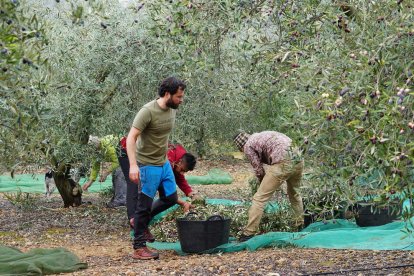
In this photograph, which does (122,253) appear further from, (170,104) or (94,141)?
(94,141)

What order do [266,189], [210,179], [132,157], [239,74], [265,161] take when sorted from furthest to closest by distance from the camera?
[210,179], [239,74], [265,161], [266,189], [132,157]

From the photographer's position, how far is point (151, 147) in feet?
23.8

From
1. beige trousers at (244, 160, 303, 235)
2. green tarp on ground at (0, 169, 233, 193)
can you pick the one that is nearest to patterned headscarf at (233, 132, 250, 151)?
beige trousers at (244, 160, 303, 235)

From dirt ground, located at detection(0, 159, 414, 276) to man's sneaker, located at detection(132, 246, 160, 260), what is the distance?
0.08 metres

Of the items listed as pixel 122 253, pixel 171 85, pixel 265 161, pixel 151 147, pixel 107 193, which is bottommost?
pixel 122 253

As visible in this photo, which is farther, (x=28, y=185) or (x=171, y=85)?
(x=28, y=185)

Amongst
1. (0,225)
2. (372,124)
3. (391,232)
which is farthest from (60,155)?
(372,124)


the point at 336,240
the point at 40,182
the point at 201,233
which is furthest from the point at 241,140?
the point at 40,182

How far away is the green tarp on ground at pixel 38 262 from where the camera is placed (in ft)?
21.5

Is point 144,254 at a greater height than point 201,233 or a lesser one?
lesser

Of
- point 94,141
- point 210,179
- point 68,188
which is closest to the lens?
point 94,141

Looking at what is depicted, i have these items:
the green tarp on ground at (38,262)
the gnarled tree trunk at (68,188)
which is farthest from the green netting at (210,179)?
the green tarp on ground at (38,262)

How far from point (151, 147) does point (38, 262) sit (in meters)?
1.47

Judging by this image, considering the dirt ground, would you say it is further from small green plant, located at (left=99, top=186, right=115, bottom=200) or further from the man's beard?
the man's beard
